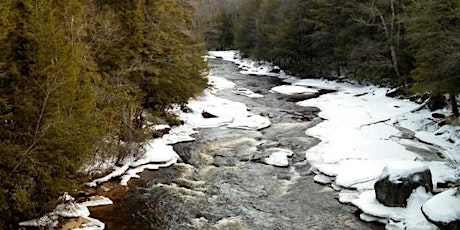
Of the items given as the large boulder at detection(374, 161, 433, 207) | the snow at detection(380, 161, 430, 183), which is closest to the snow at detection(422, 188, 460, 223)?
the large boulder at detection(374, 161, 433, 207)

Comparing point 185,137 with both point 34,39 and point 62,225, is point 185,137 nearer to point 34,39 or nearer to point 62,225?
point 62,225

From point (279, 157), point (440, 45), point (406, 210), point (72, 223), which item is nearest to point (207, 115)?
point (279, 157)

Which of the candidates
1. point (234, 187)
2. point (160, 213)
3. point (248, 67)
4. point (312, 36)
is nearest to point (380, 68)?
point (312, 36)

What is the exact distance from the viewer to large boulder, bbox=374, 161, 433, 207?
37.2 feet

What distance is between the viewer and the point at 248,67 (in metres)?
56.7

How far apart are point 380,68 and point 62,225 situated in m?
24.6

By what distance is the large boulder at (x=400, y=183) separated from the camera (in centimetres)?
1134

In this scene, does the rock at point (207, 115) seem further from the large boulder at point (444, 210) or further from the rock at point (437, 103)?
the large boulder at point (444, 210)

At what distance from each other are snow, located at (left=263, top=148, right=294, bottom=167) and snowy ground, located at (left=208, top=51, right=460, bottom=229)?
0.24 feet

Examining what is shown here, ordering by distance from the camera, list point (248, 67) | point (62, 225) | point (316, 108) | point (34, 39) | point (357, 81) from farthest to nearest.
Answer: point (248, 67) < point (357, 81) < point (316, 108) < point (62, 225) < point (34, 39)

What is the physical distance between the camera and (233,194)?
13.1 m

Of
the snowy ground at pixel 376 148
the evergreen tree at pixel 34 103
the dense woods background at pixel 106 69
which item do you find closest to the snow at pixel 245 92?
the snowy ground at pixel 376 148

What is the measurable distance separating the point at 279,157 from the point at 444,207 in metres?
7.04

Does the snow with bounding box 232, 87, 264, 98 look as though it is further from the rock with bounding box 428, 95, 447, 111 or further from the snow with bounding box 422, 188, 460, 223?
the snow with bounding box 422, 188, 460, 223
